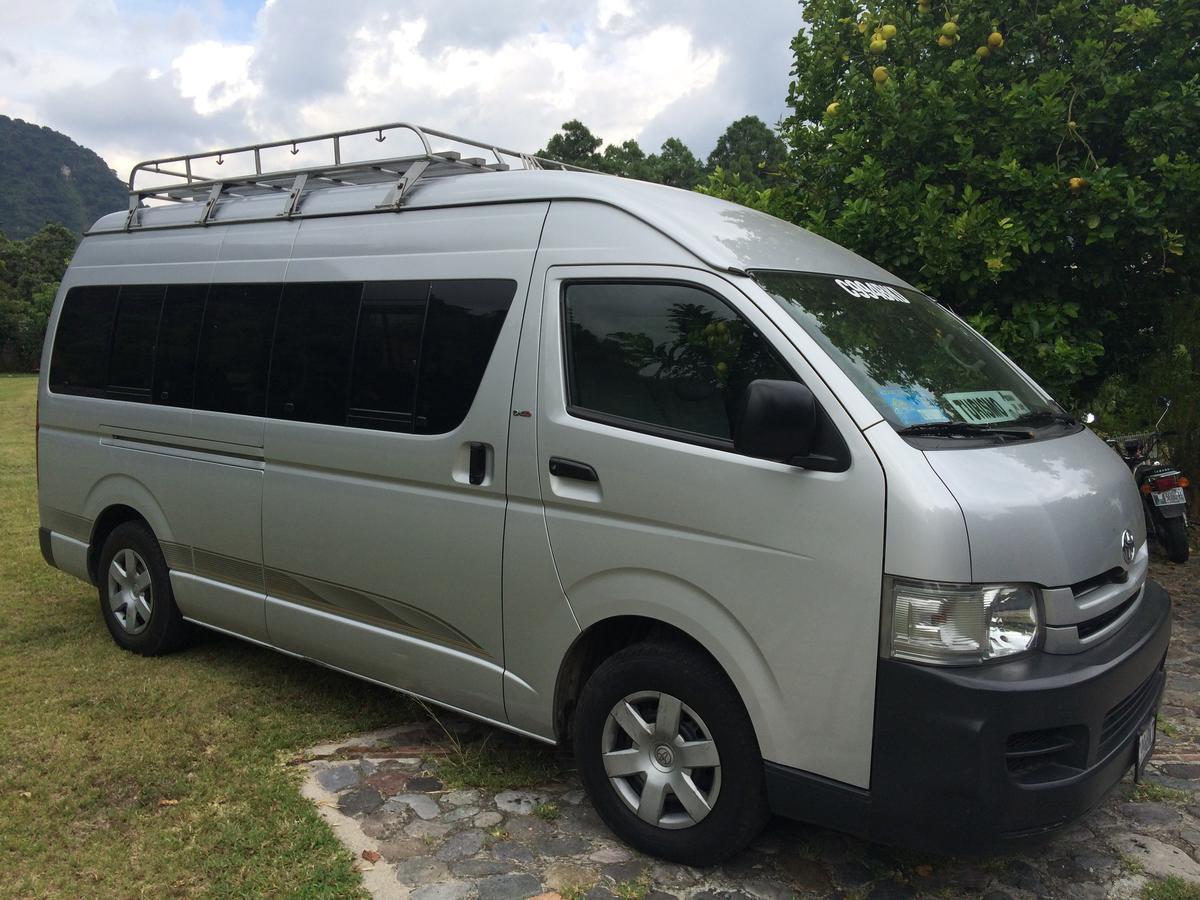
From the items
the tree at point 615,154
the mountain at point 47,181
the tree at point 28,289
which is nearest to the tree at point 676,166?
the tree at point 615,154

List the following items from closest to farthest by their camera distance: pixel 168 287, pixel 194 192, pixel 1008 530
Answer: pixel 1008 530 → pixel 168 287 → pixel 194 192

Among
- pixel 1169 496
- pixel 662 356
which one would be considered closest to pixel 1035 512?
pixel 662 356

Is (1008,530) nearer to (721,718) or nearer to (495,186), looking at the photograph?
(721,718)

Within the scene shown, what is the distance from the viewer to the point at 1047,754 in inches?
108

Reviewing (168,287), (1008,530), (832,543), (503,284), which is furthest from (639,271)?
(168,287)

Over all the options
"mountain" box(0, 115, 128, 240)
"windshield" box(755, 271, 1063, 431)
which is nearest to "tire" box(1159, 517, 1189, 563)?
"windshield" box(755, 271, 1063, 431)

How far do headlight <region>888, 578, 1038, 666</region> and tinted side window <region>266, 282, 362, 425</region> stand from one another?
2.52 m

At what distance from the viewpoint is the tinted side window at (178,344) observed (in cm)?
500

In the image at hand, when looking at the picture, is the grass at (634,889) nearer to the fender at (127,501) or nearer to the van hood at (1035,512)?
the van hood at (1035,512)

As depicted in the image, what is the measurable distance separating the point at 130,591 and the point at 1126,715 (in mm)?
4952

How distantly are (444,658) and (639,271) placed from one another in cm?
172

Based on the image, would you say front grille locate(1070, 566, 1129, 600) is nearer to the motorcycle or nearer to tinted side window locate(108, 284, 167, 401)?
the motorcycle

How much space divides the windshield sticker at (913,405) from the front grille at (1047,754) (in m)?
0.95

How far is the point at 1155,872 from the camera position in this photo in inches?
128
